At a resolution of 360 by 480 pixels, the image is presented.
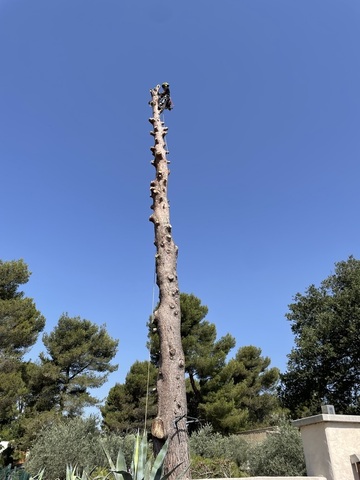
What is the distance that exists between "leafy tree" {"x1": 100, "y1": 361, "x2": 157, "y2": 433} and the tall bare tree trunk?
20.6m

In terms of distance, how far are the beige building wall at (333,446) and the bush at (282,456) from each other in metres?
4.66

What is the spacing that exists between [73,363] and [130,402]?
482 centimetres

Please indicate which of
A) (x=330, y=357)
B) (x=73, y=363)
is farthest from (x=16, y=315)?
(x=330, y=357)

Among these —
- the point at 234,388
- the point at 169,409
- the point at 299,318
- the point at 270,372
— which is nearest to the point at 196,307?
the point at 234,388

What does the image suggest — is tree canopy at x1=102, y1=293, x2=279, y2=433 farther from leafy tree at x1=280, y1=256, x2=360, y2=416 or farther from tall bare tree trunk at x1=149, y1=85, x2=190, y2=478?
tall bare tree trunk at x1=149, y1=85, x2=190, y2=478

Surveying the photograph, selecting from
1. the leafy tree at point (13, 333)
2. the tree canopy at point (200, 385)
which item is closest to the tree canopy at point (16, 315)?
the leafy tree at point (13, 333)

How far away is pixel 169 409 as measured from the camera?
14.2ft

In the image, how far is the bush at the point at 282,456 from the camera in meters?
10.1

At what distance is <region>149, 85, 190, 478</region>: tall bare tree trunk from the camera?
4.18 metres

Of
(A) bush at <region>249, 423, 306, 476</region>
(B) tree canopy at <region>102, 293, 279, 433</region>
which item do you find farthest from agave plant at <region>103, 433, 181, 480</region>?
(B) tree canopy at <region>102, 293, 279, 433</region>

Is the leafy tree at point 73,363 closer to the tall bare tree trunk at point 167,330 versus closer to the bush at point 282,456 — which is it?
the bush at point 282,456

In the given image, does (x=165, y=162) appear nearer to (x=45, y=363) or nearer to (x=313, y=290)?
(x=313, y=290)

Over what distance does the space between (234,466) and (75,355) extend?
13.9 meters

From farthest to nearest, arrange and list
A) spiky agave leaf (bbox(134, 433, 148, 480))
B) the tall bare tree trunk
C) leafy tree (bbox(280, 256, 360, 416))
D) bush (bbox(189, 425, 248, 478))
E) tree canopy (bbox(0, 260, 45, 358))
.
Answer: tree canopy (bbox(0, 260, 45, 358))
leafy tree (bbox(280, 256, 360, 416))
bush (bbox(189, 425, 248, 478))
the tall bare tree trunk
spiky agave leaf (bbox(134, 433, 148, 480))
